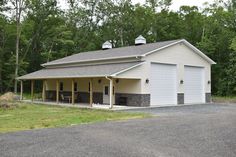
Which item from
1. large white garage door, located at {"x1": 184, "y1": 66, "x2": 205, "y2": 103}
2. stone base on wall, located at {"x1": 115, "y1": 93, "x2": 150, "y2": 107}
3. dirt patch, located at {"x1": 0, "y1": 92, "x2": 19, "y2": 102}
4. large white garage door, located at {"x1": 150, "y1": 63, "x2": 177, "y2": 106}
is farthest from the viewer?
large white garage door, located at {"x1": 184, "y1": 66, "x2": 205, "y2": 103}

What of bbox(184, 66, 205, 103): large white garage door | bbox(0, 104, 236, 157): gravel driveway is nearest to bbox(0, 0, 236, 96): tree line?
bbox(184, 66, 205, 103): large white garage door

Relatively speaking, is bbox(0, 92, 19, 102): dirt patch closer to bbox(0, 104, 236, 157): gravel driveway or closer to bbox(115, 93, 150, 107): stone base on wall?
bbox(115, 93, 150, 107): stone base on wall

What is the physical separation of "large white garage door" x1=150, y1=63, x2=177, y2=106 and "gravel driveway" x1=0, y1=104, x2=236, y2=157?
1147 cm

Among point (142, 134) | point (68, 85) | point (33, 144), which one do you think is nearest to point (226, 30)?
point (68, 85)

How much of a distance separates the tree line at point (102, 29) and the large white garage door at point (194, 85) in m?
6.56

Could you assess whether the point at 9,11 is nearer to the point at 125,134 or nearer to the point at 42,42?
the point at 42,42

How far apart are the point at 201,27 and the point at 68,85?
19.7 m

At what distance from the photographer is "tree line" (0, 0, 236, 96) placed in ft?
119

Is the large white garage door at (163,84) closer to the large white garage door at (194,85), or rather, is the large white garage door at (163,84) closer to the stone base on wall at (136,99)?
the stone base on wall at (136,99)

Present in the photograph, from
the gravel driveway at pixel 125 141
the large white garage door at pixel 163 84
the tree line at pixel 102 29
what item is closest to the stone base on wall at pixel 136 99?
the large white garage door at pixel 163 84

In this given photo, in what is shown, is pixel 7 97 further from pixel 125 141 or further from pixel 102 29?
pixel 102 29

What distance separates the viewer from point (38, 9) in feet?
137

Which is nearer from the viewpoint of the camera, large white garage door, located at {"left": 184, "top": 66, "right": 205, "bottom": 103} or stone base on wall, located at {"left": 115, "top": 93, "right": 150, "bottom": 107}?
stone base on wall, located at {"left": 115, "top": 93, "right": 150, "bottom": 107}

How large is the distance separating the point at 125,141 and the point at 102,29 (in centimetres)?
3834
